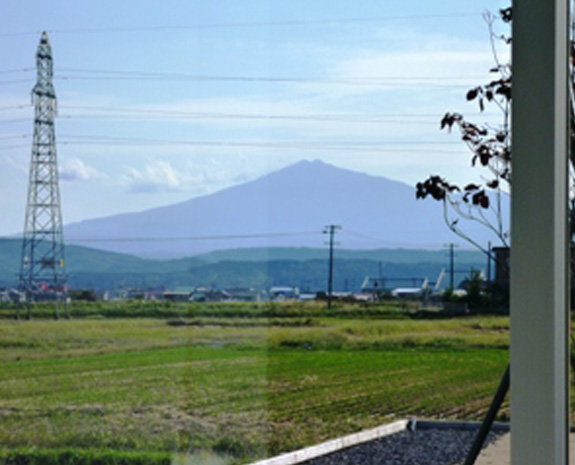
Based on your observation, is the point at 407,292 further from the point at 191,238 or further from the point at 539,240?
the point at 539,240

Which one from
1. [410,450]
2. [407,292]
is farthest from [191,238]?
[410,450]

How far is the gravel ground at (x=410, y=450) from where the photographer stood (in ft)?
9.57

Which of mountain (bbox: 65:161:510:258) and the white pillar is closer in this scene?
the white pillar

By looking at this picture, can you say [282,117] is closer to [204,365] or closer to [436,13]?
[436,13]

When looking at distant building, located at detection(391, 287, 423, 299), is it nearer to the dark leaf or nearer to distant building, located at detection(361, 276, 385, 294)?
distant building, located at detection(361, 276, 385, 294)

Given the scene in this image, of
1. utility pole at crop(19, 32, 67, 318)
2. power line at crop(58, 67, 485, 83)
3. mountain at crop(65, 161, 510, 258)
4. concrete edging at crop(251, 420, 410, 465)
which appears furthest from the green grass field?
power line at crop(58, 67, 485, 83)

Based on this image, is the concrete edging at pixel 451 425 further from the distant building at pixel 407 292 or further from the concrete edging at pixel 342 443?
the distant building at pixel 407 292

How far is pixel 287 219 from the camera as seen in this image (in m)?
3.17

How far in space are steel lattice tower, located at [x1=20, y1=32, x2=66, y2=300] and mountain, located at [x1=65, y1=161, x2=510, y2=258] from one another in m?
0.08

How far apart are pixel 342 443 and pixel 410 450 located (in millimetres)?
244

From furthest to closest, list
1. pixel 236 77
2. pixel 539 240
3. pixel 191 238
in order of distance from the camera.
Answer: pixel 236 77 → pixel 191 238 → pixel 539 240

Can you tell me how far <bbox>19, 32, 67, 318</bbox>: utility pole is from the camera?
2.80m

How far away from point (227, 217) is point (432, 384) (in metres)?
0.99

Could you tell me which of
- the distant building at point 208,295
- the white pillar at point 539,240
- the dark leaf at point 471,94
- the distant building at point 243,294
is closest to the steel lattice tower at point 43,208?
the distant building at point 208,295
